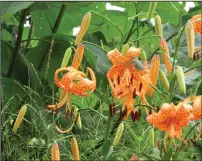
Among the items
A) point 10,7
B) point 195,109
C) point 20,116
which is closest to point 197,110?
point 195,109

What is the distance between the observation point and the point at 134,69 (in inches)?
48.6

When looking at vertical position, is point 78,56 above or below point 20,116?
above

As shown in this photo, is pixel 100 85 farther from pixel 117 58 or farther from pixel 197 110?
pixel 197 110

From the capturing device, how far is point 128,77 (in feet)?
4.05

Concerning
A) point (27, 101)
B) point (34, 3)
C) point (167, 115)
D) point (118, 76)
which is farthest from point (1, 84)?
point (167, 115)

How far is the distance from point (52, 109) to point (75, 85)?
8 cm

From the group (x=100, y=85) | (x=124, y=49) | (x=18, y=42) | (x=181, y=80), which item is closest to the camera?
(x=181, y=80)

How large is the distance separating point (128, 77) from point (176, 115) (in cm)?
15

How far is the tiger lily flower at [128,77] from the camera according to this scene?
1207mm

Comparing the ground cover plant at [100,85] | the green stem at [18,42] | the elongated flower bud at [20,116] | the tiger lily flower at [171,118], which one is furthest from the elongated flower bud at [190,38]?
the green stem at [18,42]

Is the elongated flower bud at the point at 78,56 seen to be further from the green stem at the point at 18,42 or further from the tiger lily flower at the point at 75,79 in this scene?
the green stem at the point at 18,42

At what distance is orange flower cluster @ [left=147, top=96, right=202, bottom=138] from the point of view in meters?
1.13

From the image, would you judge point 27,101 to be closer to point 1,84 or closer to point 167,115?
point 1,84

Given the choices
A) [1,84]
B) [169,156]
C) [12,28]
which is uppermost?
[12,28]
